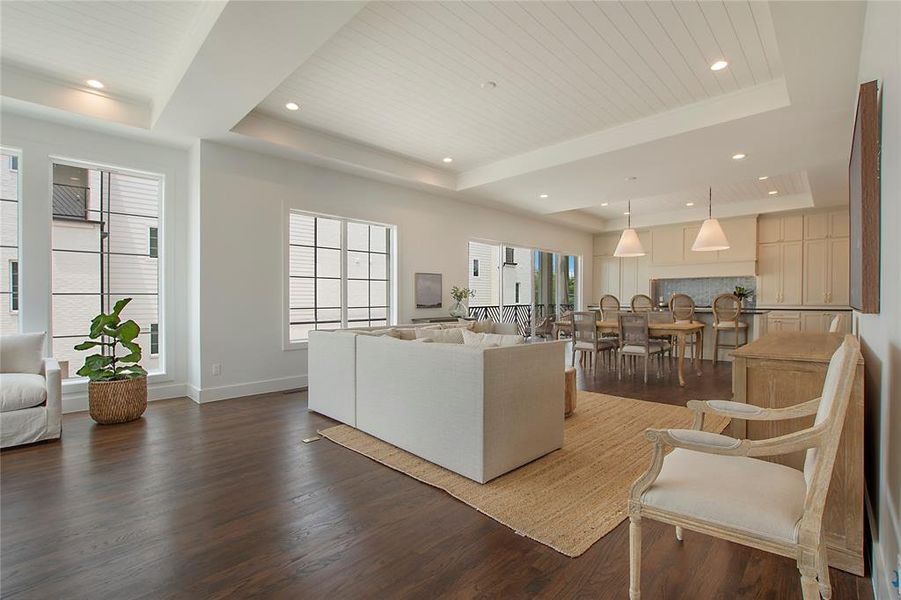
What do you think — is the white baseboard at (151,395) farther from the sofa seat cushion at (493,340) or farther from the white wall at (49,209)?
the sofa seat cushion at (493,340)

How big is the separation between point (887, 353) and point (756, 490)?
0.75 meters

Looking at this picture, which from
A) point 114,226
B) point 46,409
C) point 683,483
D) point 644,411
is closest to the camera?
point 683,483

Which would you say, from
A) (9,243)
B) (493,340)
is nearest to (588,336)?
(493,340)

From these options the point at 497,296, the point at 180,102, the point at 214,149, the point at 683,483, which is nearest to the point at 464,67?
the point at 180,102

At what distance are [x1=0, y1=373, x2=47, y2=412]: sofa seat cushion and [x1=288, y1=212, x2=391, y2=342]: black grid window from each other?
2.31 m

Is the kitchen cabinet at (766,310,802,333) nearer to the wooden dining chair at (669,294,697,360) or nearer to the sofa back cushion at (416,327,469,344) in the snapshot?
the wooden dining chair at (669,294,697,360)

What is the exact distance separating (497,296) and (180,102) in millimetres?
5911

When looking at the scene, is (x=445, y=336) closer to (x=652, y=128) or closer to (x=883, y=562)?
(x=883, y=562)

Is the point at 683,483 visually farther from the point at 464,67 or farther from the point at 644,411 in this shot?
the point at 464,67

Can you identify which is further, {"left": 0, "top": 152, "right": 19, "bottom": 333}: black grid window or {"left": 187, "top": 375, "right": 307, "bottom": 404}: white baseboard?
{"left": 187, "top": 375, "right": 307, "bottom": 404}: white baseboard

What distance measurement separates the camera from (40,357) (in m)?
3.48

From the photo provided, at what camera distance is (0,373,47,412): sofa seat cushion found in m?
2.97

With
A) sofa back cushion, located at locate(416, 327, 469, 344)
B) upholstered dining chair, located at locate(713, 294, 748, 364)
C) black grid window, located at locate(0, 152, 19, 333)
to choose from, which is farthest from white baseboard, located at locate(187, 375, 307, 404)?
upholstered dining chair, located at locate(713, 294, 748, 364)

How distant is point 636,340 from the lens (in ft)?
18.4
